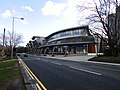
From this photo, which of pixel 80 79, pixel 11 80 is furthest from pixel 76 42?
pixel 80 79

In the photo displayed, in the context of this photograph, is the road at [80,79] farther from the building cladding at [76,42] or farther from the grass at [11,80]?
the building cladding at [76,42]

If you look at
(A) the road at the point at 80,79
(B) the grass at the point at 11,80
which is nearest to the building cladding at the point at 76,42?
(A) the road at the point at 80,79

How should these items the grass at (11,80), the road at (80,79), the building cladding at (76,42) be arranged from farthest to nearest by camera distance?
the building cladding at (76,42) → the grass at (11,80) → the road at (80,79)

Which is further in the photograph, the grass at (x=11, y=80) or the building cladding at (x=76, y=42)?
the building cladding at (x=76, y=42)

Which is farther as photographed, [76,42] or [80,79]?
[76,42]

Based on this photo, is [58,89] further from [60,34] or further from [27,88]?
[60,34]

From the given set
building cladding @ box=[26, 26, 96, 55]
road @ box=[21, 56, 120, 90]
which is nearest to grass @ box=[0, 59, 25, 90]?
road @ box=[21, 56, 120, 90]

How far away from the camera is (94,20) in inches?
1599

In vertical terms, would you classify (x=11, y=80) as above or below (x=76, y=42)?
below

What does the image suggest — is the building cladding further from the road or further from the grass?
the grass

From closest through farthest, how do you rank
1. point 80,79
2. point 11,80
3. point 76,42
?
point 80,79 < point 11,80 < point 76,42

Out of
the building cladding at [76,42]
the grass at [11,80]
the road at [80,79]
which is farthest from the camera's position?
the building cladding at [76,42]

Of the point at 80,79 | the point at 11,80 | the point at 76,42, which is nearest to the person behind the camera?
the point at 80,79

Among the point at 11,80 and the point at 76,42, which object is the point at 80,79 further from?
the point at 76,42
